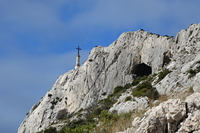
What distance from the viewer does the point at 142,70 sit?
55.5m

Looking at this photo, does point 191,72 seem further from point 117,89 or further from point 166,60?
point 117,89

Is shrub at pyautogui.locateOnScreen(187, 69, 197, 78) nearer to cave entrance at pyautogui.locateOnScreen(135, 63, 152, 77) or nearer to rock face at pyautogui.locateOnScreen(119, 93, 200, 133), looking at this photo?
rock face at pyautogui.locateOnScreen(119, 93, 200, 133)

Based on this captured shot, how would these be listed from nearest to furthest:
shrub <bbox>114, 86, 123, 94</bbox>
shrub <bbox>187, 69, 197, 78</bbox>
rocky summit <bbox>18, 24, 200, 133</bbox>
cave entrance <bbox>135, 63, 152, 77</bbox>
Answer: shrub <bbox>187, 69, 197, 78</bbox> < rocky summit <bbox>18, 24, 200, 133</bbox> < shrub <bbox>114, 86, 123, 94</bbox> < cave entrance <bbox>135, 63, 152, 77</bbox>

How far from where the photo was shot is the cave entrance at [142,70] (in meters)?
54.7

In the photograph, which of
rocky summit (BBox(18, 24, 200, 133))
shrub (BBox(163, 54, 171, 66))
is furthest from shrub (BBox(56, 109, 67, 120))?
shrub (BBox(163, 54, 171, 66))

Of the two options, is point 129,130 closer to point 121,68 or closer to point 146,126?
point 146,126

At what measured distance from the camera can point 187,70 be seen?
Result: 103 ft

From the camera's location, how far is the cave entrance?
5467cm

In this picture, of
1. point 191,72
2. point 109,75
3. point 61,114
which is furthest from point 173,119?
point 61,114

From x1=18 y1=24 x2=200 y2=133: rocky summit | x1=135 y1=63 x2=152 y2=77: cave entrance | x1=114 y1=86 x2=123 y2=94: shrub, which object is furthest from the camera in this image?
x1=135 y1=63 x2=152 y2=77: cave entrance

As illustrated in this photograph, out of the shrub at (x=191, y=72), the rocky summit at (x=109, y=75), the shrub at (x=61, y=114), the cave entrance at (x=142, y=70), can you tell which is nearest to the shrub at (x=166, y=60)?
the rocky summit at (x=109, y=75)

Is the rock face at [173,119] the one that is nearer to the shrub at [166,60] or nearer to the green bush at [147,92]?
the green bush at [147,92]

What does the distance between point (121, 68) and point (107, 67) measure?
115 inches

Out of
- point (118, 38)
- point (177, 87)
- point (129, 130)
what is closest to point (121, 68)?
point (118, 38)
